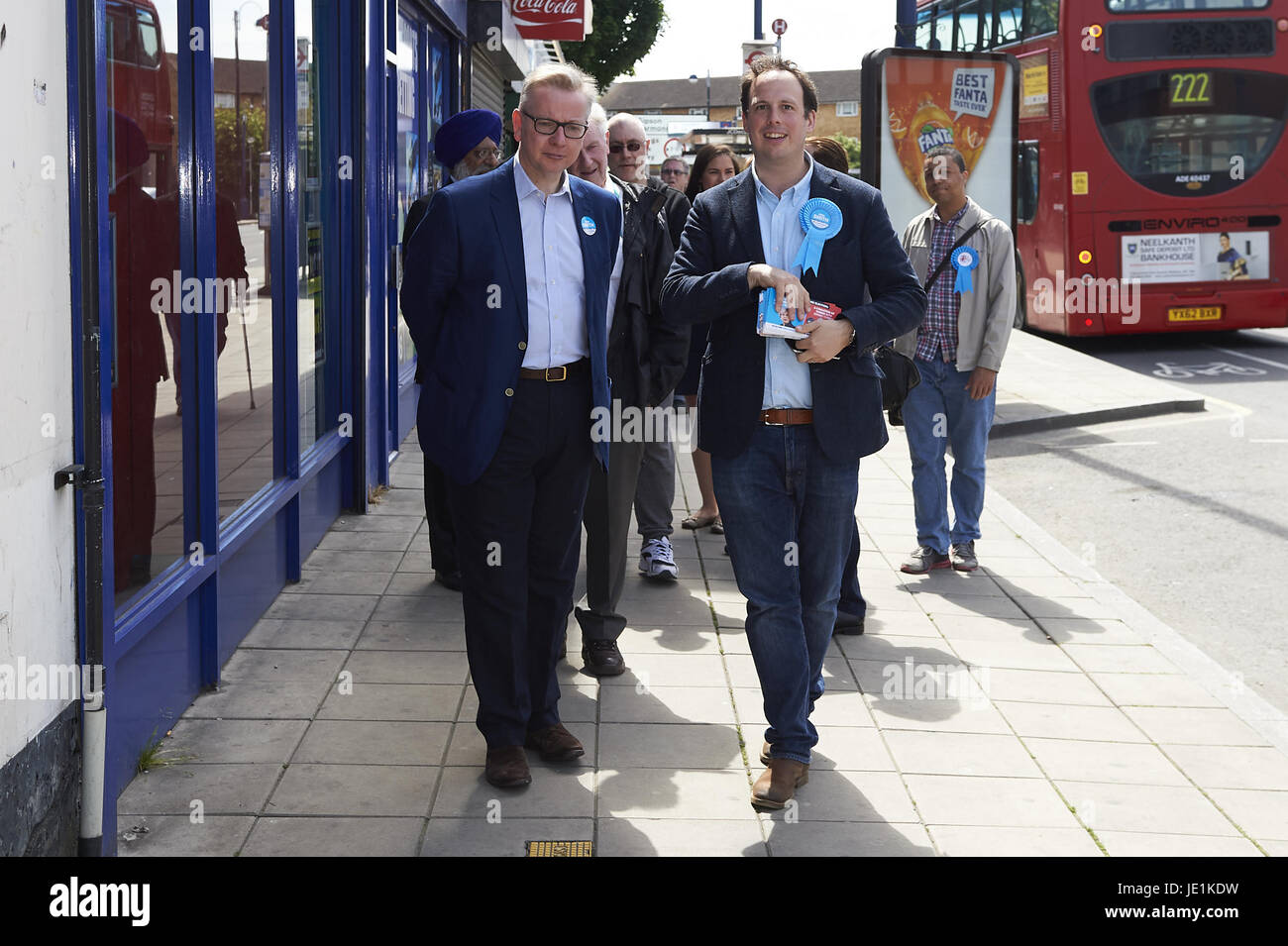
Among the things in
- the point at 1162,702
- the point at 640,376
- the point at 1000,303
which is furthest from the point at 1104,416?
the point at 640,376

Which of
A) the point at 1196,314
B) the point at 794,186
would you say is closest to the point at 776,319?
the point at 794,186

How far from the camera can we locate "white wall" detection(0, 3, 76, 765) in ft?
9.99

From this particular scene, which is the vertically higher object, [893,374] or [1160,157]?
[1160,157]

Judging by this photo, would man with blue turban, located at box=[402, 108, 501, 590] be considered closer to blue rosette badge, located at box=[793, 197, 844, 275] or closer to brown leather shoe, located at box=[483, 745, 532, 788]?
brown leather shoe, located at box=[483, 745, 532, 788]

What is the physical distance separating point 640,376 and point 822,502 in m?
0.93

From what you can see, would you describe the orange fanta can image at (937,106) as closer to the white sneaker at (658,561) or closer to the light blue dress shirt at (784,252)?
the white sneaker at (658,561)

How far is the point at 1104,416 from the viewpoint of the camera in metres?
11.5

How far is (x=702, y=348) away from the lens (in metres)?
5.43

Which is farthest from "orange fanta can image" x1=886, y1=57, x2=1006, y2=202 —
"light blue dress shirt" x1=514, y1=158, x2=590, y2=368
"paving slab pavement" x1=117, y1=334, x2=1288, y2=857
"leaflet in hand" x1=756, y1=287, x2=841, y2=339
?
"leaflet in hand" x1=756, y1=287, x2=841, y2=339

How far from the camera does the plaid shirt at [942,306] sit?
6785mm

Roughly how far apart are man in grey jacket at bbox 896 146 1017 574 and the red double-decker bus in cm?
893

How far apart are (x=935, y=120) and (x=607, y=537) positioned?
727 centimetres

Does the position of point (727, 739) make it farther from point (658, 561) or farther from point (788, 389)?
point (658, 561)

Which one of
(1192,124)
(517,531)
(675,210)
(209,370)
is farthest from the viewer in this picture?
(1192,124)
